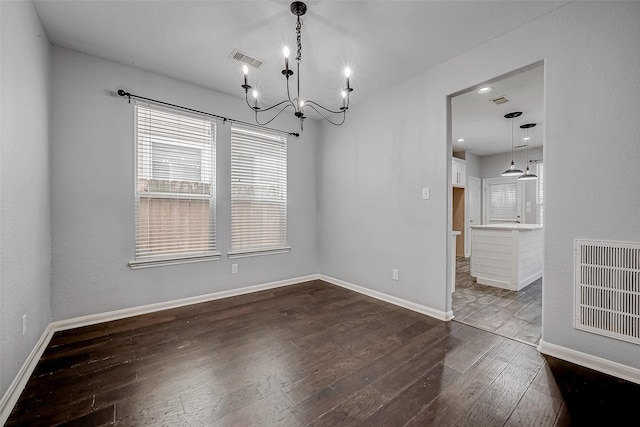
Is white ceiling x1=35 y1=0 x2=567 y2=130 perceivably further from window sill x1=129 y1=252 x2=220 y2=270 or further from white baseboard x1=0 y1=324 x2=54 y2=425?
white baseboard x1=0 y1=324 x2=54 y2=425

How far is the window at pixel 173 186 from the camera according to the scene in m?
2.90

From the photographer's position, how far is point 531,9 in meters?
2.01

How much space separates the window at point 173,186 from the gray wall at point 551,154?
81.5 inches

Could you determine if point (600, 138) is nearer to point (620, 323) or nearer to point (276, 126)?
point (620, 323)

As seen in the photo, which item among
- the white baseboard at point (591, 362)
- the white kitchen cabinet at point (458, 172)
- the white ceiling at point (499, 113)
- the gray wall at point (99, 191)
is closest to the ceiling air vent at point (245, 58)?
the gray wall at point (99, 191)

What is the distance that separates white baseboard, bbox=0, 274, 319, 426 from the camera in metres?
1.50

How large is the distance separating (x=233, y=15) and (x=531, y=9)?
2.30m

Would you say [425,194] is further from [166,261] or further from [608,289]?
[166,261]

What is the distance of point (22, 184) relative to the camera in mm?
1749

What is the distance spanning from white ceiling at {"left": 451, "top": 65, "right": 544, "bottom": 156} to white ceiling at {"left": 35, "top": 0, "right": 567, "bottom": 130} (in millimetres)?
567

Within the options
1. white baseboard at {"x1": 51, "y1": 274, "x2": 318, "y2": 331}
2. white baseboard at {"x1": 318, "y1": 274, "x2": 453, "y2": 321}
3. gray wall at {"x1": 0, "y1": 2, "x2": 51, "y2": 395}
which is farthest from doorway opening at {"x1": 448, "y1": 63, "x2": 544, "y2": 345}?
gray wall at {"x1": 0, "y1": 2, "x2": 51, "y2": 395}

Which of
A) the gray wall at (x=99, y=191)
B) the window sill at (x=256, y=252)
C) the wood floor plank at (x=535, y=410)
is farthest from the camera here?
the window sill at (x=256, y=252)

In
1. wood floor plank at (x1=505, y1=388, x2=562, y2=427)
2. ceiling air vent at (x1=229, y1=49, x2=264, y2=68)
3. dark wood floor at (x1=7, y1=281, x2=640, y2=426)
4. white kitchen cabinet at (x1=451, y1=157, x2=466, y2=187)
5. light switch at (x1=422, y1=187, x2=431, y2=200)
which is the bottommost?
dark wood floor at (x1=7, y1=281, x2=640, y2=426)

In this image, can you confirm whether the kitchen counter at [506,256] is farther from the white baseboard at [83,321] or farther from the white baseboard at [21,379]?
the white baseboard at [21,379]
